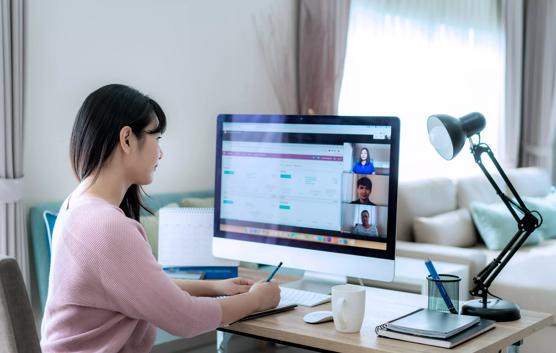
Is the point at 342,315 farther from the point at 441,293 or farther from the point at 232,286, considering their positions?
the point at 232,286

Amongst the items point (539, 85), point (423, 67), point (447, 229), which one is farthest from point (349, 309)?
point (539, 85)

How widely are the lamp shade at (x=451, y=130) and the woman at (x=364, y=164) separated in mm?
168

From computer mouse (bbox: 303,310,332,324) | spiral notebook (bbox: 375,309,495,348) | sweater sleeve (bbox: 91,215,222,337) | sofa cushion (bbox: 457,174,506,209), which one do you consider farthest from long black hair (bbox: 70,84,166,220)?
sofa cushion (bbox: 457,174,506,209)

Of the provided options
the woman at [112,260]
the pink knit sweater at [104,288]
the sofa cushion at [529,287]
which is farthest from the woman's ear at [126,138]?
the sofa cushion at [529,287]

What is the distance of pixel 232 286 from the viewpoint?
6.33 feet

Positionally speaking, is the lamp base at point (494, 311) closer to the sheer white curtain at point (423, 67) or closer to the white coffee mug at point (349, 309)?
the white coffee mug at point (349, 309)

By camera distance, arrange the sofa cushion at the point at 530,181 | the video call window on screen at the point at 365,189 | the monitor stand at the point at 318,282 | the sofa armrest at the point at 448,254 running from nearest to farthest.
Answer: the video call window on screen at the point at 365,189
the monitor stand at the point at 318,282
the sofa armrest at the point at 448,254
the sofa cushion at the point at 530,181

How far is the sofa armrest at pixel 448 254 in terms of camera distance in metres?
3.56

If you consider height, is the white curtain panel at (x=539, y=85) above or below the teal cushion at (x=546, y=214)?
above

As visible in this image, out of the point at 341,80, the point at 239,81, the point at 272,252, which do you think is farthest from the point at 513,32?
the point at 272,252

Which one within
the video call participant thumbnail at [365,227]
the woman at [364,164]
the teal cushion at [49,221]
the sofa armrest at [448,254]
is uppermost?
the woman at [364,164]

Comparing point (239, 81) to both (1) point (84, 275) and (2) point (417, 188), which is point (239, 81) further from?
(1) point (84, 275)

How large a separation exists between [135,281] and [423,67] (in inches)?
161

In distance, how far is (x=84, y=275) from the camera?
4.71 feet
